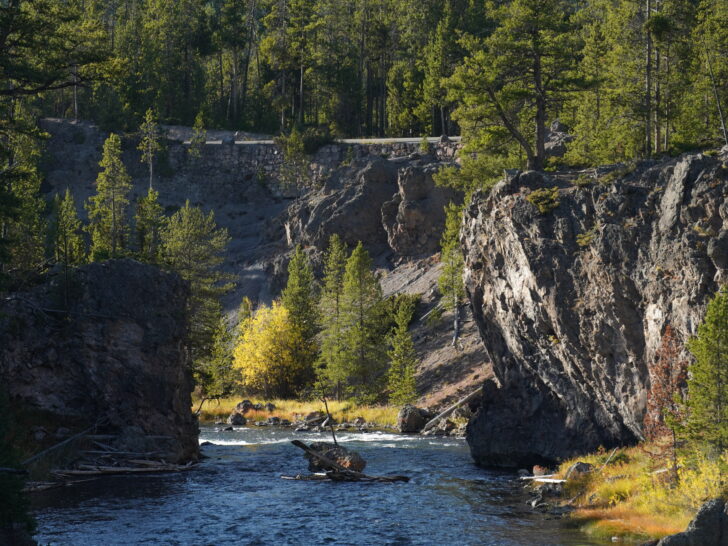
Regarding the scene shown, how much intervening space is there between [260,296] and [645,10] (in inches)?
2308

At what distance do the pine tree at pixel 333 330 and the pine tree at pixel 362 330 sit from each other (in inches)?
21.3

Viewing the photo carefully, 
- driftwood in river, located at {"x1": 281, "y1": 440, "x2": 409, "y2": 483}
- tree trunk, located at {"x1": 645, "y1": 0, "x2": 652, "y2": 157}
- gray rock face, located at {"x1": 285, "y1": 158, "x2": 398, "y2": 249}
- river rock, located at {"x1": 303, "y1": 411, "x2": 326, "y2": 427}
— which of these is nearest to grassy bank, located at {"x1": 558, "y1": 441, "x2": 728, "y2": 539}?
driftwood in river, located at {"x1": 281, "y1": 440, "x2": 409, "y2": 483}

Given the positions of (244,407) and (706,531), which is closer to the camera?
(706,531)

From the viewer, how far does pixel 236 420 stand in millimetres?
67938

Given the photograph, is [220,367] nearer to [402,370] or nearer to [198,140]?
[402,370]

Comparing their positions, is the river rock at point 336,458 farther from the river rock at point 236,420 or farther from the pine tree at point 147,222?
the pine tree at point 147,222

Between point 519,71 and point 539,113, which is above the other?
point 519,71

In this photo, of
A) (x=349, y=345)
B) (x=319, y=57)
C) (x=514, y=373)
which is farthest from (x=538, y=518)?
(x=319, y=57)

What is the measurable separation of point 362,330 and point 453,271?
416 inches

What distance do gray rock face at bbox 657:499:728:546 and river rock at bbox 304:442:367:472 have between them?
1951 centimetres

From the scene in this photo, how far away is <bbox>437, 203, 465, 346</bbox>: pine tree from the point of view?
243ft

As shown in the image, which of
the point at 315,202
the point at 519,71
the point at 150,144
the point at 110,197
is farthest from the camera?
the point at 150,144

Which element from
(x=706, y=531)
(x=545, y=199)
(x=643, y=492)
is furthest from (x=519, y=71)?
(x=706, y=531)

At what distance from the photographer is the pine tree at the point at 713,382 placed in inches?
1088
